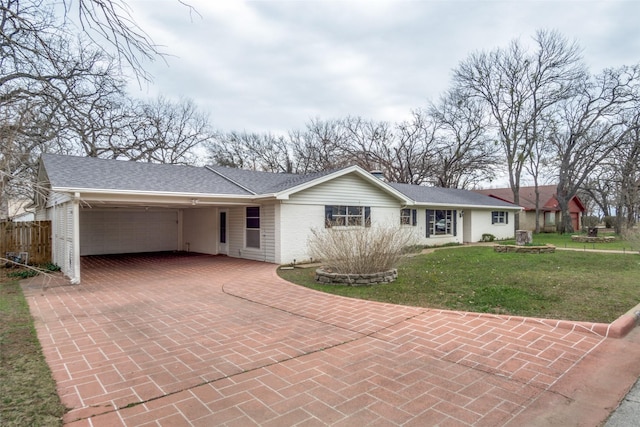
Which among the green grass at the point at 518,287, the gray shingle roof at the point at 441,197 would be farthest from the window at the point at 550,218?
the green grass at the point at 518,287

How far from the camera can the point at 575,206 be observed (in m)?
35.6

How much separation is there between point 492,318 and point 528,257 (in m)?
8.78

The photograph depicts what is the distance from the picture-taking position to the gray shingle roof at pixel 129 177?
32.0 ft

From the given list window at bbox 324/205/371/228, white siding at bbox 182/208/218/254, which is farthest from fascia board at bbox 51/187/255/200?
white siding at bbox 182/208/218/254

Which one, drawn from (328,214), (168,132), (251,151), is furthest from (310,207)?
(251,151)

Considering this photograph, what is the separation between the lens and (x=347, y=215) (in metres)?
13.8

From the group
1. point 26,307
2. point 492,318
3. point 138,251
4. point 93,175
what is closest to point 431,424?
point 492,318

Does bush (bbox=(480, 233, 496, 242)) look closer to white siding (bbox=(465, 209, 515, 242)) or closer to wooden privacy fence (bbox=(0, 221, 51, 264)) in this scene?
white siding (bbox=(465, 209, 515, 242))

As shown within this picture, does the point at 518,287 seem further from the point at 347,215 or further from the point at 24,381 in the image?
the point at 24,381

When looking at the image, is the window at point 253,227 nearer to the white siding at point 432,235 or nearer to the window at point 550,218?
the white siding at point 432,235

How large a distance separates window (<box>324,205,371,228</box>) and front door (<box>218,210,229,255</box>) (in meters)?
4.47

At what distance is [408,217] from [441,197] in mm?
3565

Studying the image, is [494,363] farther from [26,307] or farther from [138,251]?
[138,251]

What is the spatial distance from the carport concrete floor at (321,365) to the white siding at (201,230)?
28.9ft
